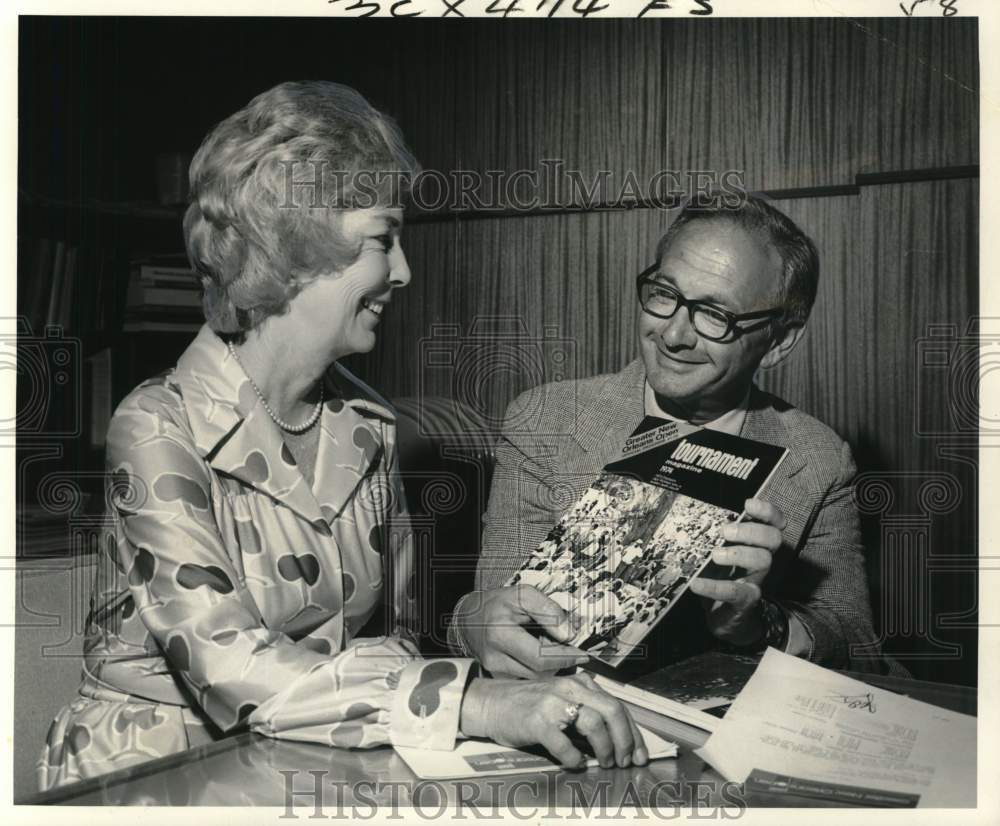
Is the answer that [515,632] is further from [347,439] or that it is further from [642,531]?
[347,439]

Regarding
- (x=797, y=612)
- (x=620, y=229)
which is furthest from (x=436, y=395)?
(x=797, y=612)

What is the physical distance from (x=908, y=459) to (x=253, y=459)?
1231 mm

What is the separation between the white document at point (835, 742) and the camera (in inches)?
68.2

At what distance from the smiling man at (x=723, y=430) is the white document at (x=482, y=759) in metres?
0.32

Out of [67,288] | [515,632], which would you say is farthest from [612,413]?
[67,288]

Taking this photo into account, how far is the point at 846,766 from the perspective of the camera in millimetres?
1797

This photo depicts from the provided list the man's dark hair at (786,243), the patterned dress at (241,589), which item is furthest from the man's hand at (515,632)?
the man's dark hair at (786,243)

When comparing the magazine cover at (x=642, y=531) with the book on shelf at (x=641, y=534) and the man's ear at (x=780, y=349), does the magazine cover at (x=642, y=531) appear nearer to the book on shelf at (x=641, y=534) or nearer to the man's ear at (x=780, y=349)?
the book on shelf at (x=641, y=534)

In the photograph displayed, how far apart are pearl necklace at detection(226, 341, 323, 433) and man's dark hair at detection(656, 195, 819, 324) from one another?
69 cm

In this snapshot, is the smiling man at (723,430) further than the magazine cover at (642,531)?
Yes

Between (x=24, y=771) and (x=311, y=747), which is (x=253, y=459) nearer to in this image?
(x=311, y=747)

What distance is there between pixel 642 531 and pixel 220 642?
0.74m

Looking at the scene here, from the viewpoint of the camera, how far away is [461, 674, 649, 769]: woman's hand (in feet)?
5.19

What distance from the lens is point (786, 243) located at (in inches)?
79.0
